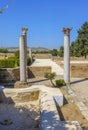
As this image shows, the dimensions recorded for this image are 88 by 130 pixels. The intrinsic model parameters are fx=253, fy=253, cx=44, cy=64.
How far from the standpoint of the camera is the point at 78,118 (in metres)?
7.72

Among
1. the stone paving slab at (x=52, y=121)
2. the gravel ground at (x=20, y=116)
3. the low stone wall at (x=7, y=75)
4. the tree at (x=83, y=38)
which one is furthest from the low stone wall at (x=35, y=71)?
the tree at (x=83, y=38)

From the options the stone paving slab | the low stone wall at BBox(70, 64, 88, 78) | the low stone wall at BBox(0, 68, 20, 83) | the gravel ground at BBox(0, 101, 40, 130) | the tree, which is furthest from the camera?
the tree

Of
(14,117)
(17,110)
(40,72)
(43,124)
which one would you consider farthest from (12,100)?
(40,72)

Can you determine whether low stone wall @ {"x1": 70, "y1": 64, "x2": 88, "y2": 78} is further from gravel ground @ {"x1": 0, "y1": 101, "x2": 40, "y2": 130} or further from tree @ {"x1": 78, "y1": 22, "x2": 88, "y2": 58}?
tree @ {"x1": 78, "y1": 22, "x2": 88, "y2": 58}

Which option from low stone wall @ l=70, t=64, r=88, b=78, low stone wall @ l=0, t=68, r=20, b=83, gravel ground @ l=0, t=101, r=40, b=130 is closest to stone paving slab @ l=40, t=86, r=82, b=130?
gravel ground @ l=0, t=101, r=40, b=130

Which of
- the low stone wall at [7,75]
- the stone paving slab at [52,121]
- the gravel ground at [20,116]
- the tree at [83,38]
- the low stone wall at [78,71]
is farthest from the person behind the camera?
the tree at [83,38]

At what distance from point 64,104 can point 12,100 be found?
224cm

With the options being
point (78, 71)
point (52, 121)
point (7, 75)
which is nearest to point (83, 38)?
Answer: point (78, 71)

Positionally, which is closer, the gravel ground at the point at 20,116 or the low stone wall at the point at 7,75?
the gravel ground at the point at 20,116

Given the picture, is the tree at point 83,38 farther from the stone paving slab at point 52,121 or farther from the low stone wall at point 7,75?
the stone paving slab at point 52,121

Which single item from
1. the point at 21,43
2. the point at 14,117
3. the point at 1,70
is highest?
the point at 21,43

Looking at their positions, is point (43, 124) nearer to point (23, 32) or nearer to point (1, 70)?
point (23, 32)

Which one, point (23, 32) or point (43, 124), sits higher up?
point (23, 32)

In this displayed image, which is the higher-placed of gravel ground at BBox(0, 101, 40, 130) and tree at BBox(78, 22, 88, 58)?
tree at BBox(78, 22, 88, 58)
